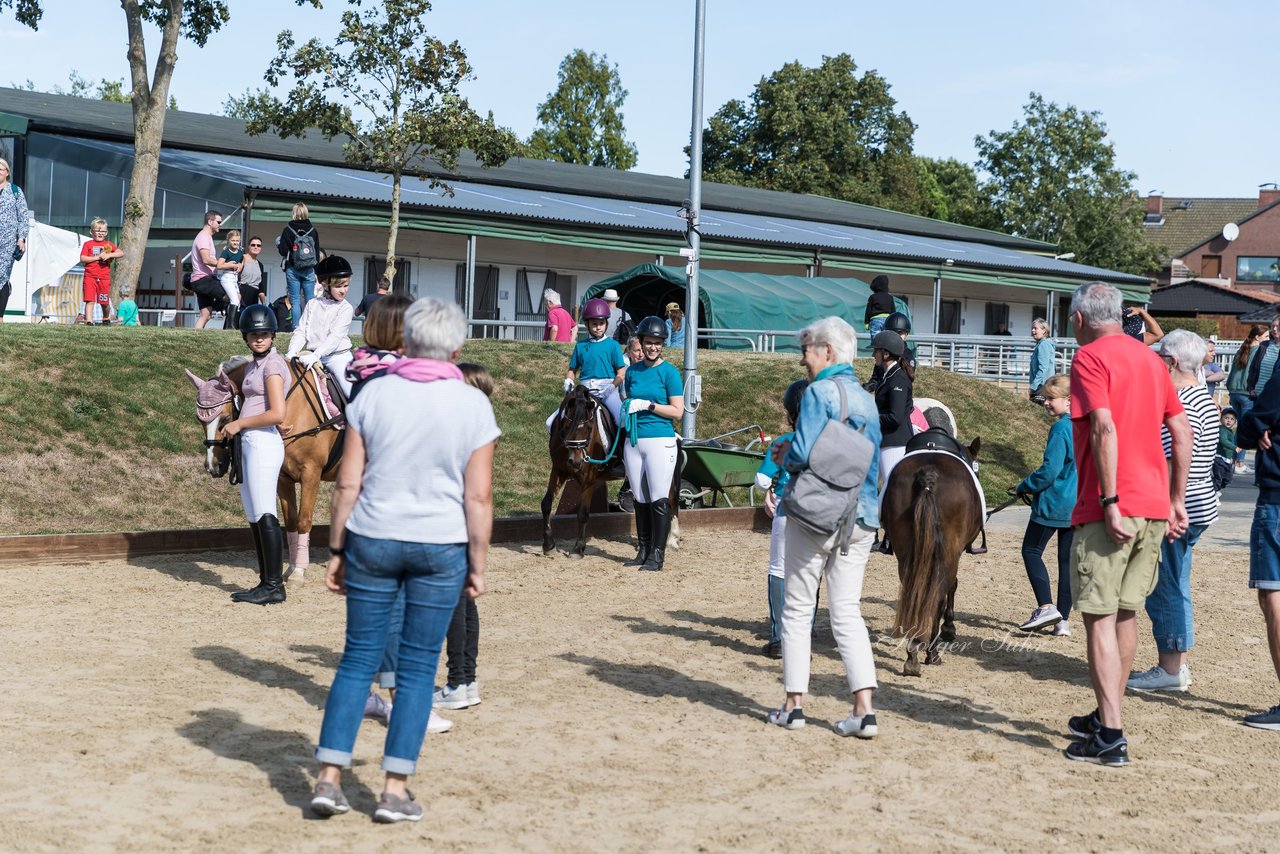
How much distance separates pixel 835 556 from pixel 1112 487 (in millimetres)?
1309

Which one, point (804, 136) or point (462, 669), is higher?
point (804, 136)

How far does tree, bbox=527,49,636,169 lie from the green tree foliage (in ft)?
56.5

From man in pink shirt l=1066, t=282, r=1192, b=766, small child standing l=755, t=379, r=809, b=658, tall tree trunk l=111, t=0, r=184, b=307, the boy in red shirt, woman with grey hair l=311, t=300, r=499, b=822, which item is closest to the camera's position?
woman with grey hair l=311, t=300, r=499, b=822

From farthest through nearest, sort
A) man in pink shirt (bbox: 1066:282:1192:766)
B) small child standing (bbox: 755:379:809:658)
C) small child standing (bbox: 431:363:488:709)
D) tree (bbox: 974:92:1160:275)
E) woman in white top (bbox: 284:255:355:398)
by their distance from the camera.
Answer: tree (bbox: 974:92:1160:275) < woman in white top (bbox: 284:255:355:398) < small child standing (bbox: 755:379:809:658) < small child standing (bbox: 431:363:488:709) < man in pink shirt (bbox: 1066:282:1192:766)

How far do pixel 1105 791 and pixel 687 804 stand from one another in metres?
1.84

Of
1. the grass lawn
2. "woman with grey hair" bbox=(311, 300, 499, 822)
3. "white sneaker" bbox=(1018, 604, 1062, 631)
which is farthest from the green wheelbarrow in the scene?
"woman with grey hair" bbox=(311, 300, 499, 822)

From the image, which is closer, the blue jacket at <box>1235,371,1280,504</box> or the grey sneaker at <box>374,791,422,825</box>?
the grey sneaker at <box>374,791,422,825</box>

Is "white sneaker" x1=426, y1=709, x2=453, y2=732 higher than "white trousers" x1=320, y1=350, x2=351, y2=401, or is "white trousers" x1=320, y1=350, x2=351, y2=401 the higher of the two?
"white trousers" x1=320, y1=350, x2=351, y2=401

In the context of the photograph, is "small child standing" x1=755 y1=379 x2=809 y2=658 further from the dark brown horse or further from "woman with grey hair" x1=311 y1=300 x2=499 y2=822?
"woman with grey hair" x1=311 y1=300 x2=499 y2=822

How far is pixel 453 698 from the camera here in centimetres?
685

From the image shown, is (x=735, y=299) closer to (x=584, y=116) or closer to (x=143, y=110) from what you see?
(x=143, y=110)

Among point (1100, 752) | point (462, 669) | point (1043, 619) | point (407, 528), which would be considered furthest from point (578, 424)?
point (407, 528)

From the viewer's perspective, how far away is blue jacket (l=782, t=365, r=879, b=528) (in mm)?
6387

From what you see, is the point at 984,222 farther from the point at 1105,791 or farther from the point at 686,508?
the point at 1105,791
